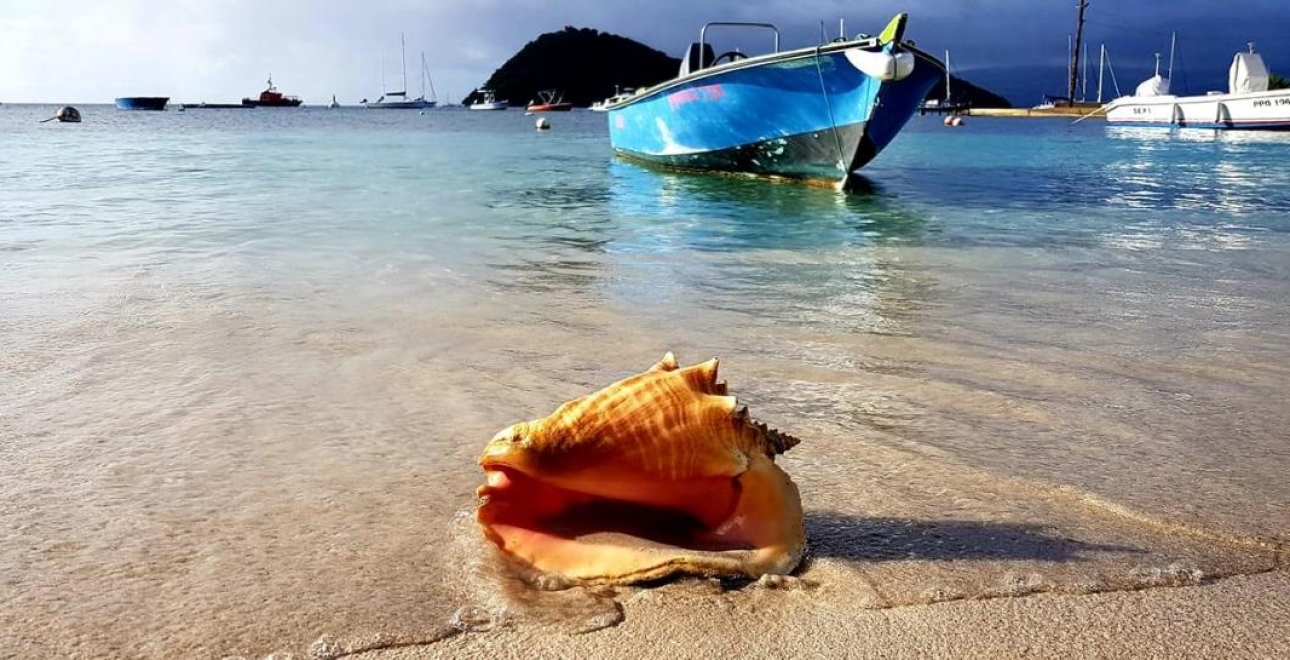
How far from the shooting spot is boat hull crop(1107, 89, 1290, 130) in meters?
41.9

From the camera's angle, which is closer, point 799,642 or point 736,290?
point 799,642

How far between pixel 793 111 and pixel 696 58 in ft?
12.5

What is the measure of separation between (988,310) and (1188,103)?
170 ft

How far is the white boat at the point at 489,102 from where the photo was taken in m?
138

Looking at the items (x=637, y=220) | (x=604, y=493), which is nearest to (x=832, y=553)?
(x=604, y=493)

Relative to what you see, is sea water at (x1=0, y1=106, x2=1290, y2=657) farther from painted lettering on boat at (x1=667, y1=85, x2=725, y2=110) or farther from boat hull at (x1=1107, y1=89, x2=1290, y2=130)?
boat hull at (x1=1107, y1=89, x2=1290, y2=130)

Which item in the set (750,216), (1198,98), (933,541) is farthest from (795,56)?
(1198,98)

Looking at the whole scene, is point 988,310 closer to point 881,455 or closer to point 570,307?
point 570,307

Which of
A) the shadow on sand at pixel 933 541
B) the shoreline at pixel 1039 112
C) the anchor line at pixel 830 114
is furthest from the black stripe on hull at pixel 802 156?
the shoreline at pixel 1039 112

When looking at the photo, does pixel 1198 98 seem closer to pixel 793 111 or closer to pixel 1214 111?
pixel 1214 111

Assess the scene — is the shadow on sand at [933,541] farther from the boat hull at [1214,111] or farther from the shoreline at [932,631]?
the boat hull at [1214,111]

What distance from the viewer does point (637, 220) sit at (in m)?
10.5

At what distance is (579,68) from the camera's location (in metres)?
158

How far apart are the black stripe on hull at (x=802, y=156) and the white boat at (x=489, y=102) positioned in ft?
412
